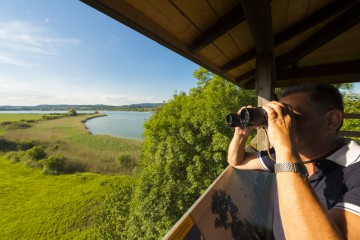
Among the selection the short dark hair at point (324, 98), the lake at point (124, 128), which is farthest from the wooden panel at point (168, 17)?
the lake at point (124, 128)

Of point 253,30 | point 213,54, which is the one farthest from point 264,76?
point 253,30

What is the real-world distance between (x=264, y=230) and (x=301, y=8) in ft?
5.62

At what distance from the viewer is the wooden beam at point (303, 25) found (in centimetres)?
147

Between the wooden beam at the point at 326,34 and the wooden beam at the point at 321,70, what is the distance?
15cm

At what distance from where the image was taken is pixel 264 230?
1.69m

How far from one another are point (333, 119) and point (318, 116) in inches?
2.7

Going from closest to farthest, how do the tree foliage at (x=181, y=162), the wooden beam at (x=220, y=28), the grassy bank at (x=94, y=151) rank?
the wooden beam at (x=220, y=28)
the tree foliage at (x=181, y=162)
the grassy bank at (x=94, y=151)

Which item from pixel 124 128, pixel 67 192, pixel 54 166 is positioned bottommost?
pixel 67 192

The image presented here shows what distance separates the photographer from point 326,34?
177 cm

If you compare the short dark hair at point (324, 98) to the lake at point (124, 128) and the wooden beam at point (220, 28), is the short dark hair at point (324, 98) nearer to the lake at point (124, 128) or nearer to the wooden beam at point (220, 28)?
the wooden beam at point (220, 28)

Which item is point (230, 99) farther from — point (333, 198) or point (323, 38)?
point (333, 198)

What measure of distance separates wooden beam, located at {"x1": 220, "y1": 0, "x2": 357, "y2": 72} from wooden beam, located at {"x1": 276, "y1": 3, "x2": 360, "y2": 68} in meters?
0.11

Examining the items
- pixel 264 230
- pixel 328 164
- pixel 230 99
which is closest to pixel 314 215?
pixel 328 164

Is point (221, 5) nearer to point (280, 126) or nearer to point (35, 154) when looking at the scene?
point (280, 126)
